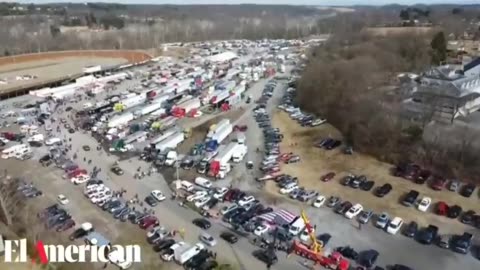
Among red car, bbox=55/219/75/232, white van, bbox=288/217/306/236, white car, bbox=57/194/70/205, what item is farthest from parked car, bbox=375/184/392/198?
white car, bbox=57/194/70/205

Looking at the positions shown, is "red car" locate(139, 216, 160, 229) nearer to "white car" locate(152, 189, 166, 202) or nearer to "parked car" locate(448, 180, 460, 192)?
"white car" locate(152, 189, 166, 202)

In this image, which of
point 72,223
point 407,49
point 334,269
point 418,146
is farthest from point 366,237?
point 407,49

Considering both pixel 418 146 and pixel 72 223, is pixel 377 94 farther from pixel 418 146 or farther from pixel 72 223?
pixel 72 223

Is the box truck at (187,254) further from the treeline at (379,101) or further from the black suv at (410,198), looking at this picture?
the treeline at (379,101)

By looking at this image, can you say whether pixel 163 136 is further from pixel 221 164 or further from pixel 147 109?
pixel 147 109

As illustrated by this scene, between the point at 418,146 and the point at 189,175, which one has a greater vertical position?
A: the point at 418,146

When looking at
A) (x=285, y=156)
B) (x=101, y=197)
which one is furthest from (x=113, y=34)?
(x=101, y=197)
